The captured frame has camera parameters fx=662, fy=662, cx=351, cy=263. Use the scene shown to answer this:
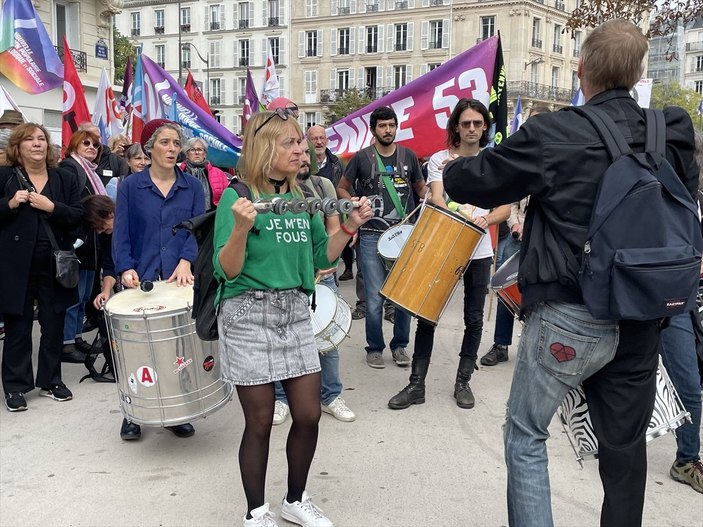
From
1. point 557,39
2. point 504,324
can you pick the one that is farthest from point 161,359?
point 557,39

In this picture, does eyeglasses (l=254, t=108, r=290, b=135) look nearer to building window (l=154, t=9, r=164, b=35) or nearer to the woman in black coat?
the woman in black coat

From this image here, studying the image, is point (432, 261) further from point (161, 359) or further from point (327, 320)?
point (161, 359)

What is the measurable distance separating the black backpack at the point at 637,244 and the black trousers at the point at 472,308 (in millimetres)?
2607

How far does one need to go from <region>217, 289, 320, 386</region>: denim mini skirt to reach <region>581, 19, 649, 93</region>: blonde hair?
1575 mm

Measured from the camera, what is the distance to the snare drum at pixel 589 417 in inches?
107

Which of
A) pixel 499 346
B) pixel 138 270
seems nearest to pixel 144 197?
pixel 138 270

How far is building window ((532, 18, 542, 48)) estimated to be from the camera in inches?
2014

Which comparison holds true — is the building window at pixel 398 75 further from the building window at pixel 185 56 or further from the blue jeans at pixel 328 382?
the blue jeans at pixel 328 382

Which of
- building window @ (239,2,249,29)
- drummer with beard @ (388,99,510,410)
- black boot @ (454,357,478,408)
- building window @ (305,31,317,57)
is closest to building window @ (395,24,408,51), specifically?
building window @ (305,31,317,57)

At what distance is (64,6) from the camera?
2305cm

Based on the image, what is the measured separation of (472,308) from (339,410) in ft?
4.12

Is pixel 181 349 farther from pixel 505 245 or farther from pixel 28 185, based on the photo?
pixel 505 245

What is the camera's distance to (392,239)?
214 inches

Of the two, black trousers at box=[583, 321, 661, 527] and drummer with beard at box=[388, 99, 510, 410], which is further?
drummer with beard at box=[388, 99, 510, 410]
